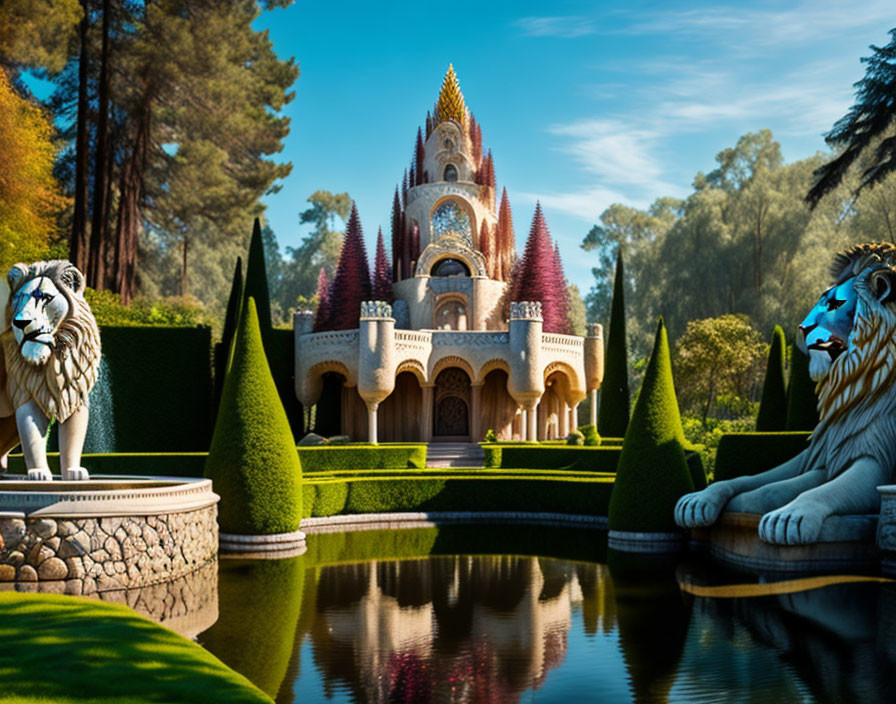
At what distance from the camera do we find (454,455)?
28047 mm

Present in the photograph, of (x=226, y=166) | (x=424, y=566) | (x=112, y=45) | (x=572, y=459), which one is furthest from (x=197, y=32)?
(x=424, y=566)

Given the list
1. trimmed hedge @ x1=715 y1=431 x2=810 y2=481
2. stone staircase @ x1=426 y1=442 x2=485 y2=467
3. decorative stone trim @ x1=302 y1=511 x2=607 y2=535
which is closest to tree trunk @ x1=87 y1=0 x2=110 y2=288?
stone staircase @ x1=426 y1=442 x2=485 y2=467

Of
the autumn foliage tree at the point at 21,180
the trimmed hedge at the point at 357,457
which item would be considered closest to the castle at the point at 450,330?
the trimmed hedge at the point at 357,457

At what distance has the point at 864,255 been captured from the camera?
13.8 meters

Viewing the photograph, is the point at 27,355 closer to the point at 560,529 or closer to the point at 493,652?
the point at 493,652

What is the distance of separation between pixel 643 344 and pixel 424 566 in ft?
158

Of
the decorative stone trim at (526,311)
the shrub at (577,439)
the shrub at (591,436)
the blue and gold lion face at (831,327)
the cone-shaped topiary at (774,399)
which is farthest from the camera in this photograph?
the decorative stone trim at (526,311)

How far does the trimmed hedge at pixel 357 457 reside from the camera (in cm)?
2253

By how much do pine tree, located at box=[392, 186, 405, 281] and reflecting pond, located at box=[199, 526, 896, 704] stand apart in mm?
23254

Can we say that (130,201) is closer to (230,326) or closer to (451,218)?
(230,326)

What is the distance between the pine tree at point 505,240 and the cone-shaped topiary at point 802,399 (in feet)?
58.9

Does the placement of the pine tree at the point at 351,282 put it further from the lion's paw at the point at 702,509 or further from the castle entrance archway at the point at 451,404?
the lion's paw at the point at 702,509

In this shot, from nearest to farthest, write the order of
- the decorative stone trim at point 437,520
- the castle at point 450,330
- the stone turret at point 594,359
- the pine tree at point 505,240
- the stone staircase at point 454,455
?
the decorative stone trim at point 437,520 < the stone staircase at point 454,455 < the castle at point 450,330 < the stone turret at point 594,359 < the pine tree at point 505,240

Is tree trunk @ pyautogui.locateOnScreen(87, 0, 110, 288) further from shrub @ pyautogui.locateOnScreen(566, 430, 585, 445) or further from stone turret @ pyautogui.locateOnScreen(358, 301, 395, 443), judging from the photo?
shrub @ pyautogui.locateOnScreen(566, 430, 585, 445)
